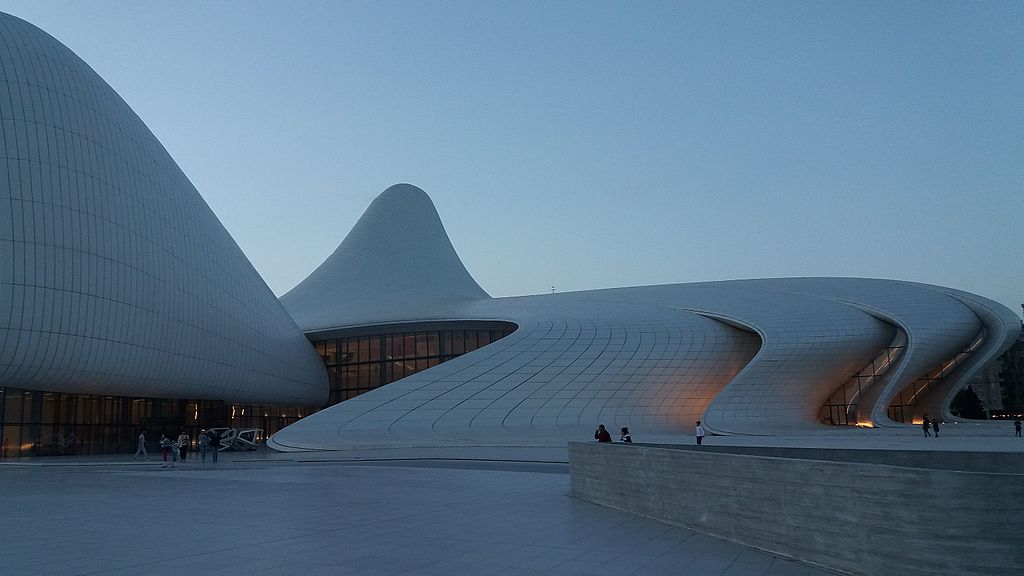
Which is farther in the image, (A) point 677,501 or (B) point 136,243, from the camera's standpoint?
(B) point 136,243

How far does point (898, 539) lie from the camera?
6453mm

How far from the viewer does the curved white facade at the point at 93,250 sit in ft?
83.9

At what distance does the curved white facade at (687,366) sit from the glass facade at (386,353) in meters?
2.23

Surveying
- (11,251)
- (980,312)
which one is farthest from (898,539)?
(980,312)

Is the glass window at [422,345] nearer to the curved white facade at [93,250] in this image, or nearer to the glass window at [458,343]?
the glass window at [458,343]

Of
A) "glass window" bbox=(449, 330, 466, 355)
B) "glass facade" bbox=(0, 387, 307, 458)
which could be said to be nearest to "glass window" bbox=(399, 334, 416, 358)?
"glass window" bbox=(449, 330, 466, 355)

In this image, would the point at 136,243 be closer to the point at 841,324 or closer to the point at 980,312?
the point at 841,324

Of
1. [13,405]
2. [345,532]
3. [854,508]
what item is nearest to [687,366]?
[13,405]

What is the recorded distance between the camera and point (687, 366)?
37.6 meters

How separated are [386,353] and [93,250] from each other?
23936 millimetres

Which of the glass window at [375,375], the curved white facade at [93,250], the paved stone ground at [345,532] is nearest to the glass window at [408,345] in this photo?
the glass window at [375,375]

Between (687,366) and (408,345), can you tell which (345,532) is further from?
(408,345)

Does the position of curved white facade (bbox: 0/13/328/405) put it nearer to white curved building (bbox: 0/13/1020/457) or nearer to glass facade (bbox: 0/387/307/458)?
white curved building (bbox: 0/13/1020/457)

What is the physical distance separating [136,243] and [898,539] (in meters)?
29.3
